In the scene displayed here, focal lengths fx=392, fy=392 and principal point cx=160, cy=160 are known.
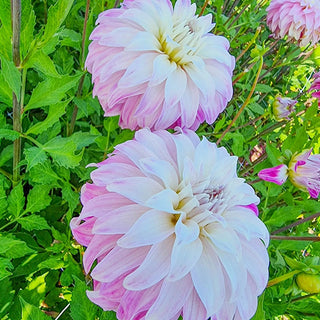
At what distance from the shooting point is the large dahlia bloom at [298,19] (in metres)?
1.22

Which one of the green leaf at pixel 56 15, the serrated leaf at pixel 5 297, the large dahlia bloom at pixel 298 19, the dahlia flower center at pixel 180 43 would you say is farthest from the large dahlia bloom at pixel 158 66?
the large dahlia bloom at pixel 298 19

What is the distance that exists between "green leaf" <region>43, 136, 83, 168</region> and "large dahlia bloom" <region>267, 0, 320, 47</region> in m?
0.90

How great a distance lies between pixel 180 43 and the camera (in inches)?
26.2

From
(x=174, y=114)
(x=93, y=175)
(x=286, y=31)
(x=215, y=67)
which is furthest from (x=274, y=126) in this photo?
(x=93, y=175)

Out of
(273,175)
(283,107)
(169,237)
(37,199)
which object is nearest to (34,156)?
(37,199)

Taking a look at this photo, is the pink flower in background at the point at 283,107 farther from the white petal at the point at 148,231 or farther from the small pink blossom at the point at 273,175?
the white petal at the point at 148,231

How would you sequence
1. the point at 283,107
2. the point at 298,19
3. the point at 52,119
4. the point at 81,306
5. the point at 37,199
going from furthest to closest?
the point at 298,19 → the point at 283,107 → the point at 37,199 → the point at 52,119 → the point at 81,306

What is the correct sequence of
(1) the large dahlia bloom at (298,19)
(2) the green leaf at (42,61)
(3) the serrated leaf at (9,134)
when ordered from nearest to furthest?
(2) the green leaf at (42,61) → (3) the serrated leaf at (9,134) → (1) the large dahlia bloom at (298,19)

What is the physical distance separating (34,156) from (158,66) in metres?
0.25

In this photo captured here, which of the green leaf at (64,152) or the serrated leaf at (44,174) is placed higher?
the green leaf at (64,152)

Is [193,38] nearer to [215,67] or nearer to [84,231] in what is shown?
[215,67]

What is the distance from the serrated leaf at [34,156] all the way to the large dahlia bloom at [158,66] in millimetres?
132

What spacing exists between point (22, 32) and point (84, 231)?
29 centimetres

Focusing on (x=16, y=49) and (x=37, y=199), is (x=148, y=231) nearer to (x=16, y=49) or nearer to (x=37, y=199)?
(x=16, y=49)
